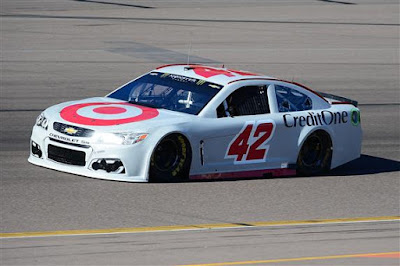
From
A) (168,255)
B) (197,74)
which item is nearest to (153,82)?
(197,74)

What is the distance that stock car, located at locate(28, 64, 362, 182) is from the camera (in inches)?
Result: 464

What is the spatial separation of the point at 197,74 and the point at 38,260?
5084 mm

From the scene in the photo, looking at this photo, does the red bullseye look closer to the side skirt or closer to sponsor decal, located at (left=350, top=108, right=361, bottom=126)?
the side skirt

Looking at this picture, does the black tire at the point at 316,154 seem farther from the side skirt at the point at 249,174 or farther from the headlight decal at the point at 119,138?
the headlight decal at the point at 119,138

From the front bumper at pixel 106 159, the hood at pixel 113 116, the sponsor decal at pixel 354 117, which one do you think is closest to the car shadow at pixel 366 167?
the sponsor decal at pixel 354 117

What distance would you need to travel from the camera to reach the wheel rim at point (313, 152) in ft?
43.4

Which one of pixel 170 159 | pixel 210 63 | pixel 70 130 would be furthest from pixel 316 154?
pixel 210 63

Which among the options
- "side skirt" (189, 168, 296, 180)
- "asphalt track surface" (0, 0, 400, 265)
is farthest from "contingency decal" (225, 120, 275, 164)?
"asphalt track surface" (0, 0, 400, 265)

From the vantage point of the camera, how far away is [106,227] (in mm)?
9906

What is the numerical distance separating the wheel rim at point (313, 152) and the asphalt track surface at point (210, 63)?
1.00 ft

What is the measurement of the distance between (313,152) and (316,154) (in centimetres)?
6

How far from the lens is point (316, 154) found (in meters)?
13.4

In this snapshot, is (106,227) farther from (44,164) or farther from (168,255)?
(44,164)

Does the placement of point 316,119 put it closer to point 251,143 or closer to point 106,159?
point 251,143
